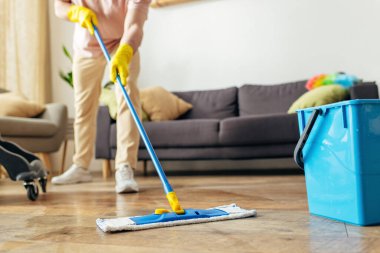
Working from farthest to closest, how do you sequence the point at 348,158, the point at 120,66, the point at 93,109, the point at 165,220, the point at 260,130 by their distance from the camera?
the point at 260,130 → the point at 93,109 → the point at 120,66 → the point at 165,220 → the point at 348,158

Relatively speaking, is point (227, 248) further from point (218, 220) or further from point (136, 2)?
point (136, 2)

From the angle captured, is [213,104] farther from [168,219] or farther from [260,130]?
[168,219]

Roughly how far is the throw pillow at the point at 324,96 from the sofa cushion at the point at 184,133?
0.55 metres

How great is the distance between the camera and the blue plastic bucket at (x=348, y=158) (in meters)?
0.90

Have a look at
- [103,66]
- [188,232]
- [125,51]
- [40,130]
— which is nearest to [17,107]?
[40,130]

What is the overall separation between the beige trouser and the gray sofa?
→ 0.74 meters

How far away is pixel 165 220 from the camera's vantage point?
1.04m

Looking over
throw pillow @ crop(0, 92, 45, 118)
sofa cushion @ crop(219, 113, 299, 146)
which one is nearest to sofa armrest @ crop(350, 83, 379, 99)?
sofa cushion @ crop(219, 113, 299, 146)

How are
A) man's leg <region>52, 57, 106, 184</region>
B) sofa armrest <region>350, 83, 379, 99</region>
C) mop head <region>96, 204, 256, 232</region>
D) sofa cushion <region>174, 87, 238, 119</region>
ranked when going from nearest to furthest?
mop head <region>96, 204, 256, 232</region>
man's leg <region>52, 57, 106, 184</region>
sofa armrest <region>350, 83, 379, 99</region>
sofa cushion <region>174, 87, 238, 119</region>

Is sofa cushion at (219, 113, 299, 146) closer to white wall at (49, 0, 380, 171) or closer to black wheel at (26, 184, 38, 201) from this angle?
white wall at (49, 0, 380, 171)

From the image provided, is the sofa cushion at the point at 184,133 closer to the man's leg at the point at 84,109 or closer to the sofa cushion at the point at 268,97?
the sofa cushion at the point at 268,97

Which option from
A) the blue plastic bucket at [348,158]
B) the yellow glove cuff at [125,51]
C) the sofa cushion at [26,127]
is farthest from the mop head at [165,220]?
the sofa cushion at [26,127]

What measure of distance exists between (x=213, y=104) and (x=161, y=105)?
43 centimetres

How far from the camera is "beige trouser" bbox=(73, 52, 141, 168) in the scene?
196cm
